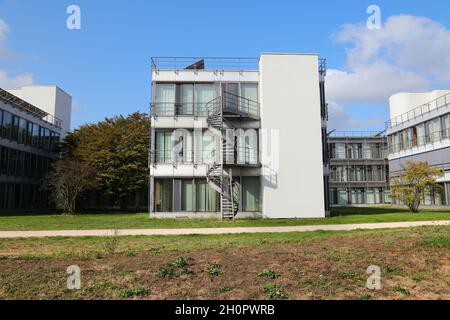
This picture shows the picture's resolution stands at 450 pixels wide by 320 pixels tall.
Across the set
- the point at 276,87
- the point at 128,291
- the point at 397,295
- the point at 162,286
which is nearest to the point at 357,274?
the point at 397,295

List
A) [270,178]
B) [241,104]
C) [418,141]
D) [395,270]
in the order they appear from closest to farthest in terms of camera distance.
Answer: [395,270], [270,178], [241,104], [418,141]

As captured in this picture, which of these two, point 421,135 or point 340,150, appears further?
point 340,150

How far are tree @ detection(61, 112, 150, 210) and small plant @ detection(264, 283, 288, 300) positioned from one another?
102 feet

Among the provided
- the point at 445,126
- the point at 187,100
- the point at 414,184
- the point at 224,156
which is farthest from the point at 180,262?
the point at 445,126

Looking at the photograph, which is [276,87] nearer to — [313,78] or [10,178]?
[313,78]

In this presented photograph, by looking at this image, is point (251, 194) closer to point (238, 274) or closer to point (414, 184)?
point (414, 184)

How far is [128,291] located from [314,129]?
884 inches

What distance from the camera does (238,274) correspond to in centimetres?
819

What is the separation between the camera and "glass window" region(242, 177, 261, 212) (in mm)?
27688

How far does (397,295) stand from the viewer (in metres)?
7.10

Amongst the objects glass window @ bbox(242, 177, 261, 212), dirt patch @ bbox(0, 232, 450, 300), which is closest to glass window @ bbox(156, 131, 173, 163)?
glass window @ bbox(242, 177, 261, 212)

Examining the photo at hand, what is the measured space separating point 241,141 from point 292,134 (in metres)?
3.78

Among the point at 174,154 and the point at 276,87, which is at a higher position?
the point at 276,87
